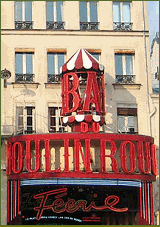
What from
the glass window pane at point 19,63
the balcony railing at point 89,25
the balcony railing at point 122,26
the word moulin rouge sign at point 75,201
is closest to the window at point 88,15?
the balcony railing at point 89,25

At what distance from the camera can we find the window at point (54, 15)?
24.9 meters

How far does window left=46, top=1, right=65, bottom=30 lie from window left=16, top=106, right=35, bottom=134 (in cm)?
339

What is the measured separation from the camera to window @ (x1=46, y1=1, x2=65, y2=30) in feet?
81.8

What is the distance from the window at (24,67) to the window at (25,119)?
1.13 metres

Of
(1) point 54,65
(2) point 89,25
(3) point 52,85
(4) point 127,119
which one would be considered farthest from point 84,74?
(2) point 89,25

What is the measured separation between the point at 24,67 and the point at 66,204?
18.6 feet

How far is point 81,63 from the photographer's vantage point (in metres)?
22.4

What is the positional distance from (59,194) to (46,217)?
171 centimetres

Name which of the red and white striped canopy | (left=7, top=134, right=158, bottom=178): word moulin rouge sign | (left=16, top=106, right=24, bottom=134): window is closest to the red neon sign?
the red and white striped canopy

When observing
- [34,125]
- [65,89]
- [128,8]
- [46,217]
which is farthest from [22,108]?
[128,8]

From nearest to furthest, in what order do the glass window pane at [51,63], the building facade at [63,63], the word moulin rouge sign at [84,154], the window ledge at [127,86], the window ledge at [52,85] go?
the word moulin rouge sign at [84,154], the building facade at [63,63], the window ledge at [52,85], the window ledge at [127,86], the glass window pane at [51,63]

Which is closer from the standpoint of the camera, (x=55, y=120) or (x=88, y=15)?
(x=55, y=120)

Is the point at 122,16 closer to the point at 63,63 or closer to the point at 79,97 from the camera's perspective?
the point at 63,63

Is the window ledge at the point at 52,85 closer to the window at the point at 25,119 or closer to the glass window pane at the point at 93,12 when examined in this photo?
the window at the point at 25,119
